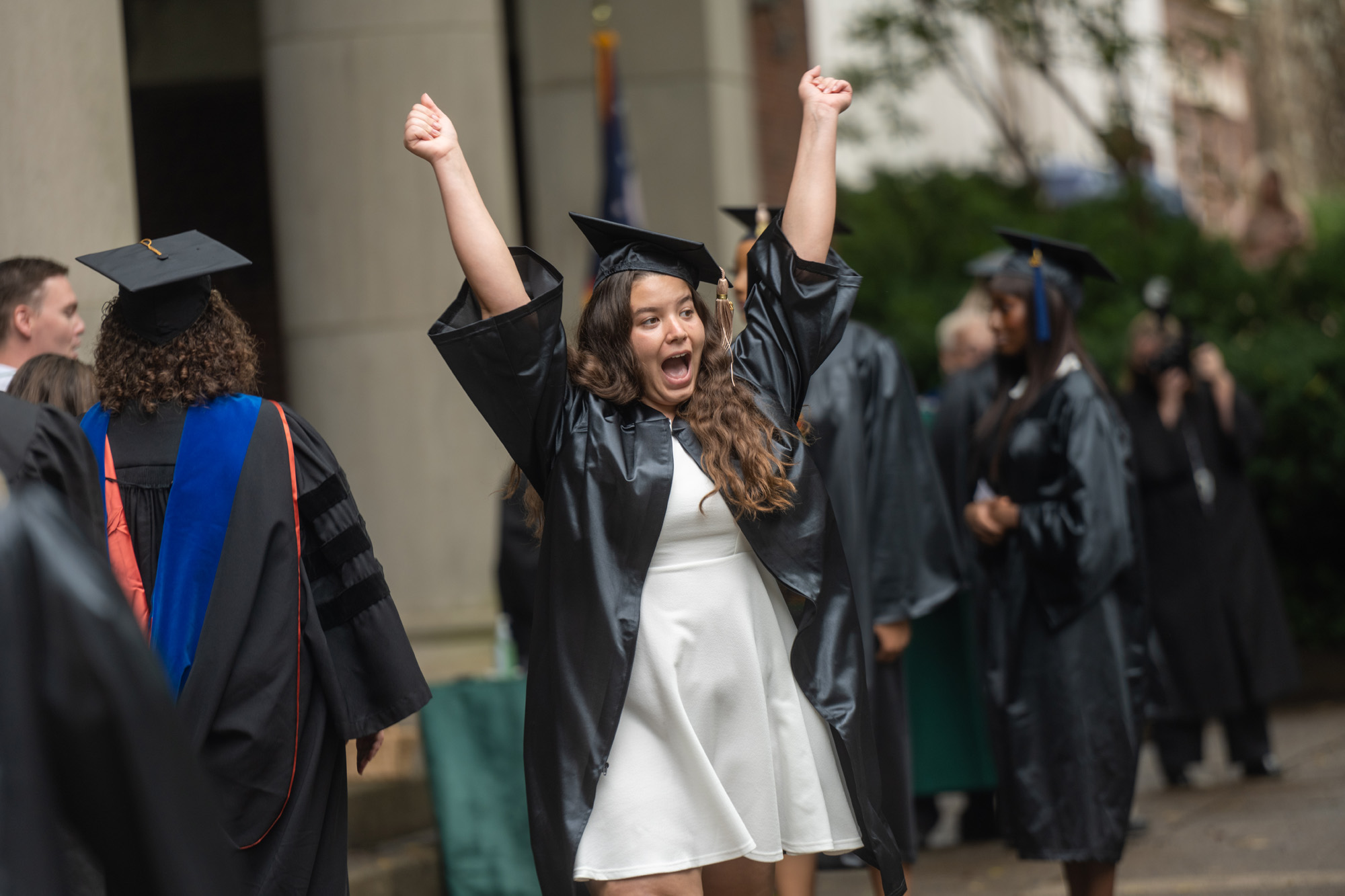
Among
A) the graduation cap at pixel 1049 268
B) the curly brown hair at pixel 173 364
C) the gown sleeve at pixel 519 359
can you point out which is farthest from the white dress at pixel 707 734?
the graduation cap at pixel 1049 268

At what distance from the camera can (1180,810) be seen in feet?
23.2

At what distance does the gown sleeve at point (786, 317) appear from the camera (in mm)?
3490

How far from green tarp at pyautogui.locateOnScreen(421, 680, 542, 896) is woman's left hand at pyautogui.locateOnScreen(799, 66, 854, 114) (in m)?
2.65

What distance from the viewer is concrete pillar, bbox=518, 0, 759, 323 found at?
369 inches

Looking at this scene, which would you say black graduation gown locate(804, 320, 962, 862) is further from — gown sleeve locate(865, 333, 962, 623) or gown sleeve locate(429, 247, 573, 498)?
gown sleeve locate(429, 247, 573, 498)

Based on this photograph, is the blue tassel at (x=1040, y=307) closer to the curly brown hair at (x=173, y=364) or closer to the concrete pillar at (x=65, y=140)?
the curly brown hair at (x=173, y=364)

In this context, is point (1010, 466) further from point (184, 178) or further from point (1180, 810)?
point (184, 178)

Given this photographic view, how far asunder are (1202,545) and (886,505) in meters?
3.33

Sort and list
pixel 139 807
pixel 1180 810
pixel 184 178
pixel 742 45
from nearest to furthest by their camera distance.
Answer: pixel 139 807 < pixel 1180 810 < pixel 184 178 < pixel 742 45

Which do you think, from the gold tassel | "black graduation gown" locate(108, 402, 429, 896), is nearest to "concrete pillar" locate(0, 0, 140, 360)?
"black graduation gown" locate(108, 402, 429, 896)

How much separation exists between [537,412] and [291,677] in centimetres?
78

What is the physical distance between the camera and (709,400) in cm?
338

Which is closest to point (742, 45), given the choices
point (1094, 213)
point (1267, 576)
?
point (1094, 213)

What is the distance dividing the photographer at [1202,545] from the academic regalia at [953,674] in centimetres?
147
